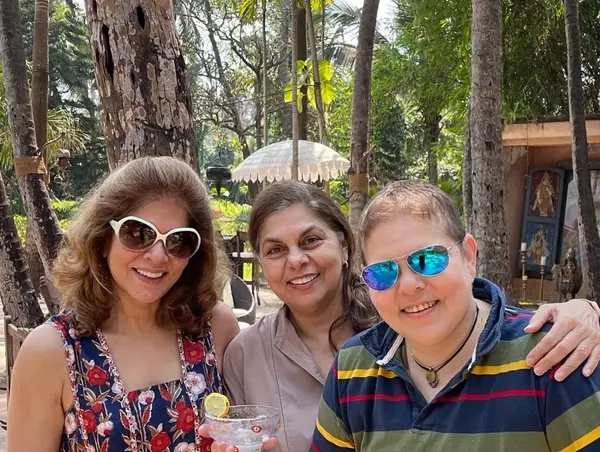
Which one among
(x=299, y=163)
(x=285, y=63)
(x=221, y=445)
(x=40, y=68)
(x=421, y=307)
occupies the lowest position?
(x=221, y=445)

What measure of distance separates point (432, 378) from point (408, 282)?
251 millimetres

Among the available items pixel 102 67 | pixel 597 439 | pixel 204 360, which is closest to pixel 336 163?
pixel 102 67

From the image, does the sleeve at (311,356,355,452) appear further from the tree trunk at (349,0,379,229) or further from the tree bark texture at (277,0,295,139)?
the tree bark texture at (277,0,295,139)

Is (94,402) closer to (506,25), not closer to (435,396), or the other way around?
(435,396)

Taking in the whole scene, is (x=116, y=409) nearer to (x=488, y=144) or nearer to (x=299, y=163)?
(x=488, y=144)

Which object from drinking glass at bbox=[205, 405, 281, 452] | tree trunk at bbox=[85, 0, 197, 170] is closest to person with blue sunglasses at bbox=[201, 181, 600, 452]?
drinking glass at bbox=[205, 405, 281, 452]

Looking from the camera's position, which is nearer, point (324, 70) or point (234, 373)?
point (234, 373)

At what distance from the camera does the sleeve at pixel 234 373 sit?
7.09 feet

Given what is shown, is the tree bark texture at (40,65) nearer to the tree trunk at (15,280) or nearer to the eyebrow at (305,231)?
the tree trunk at (15,280)

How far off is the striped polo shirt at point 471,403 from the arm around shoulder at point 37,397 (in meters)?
0.77

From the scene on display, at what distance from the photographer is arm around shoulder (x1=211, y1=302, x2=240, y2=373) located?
227cm

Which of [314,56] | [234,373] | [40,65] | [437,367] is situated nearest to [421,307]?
[437,367]

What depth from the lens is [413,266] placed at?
1578 mm

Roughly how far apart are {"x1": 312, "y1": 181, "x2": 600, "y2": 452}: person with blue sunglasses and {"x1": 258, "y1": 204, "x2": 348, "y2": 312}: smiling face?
44cm
